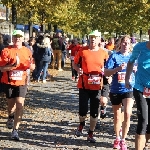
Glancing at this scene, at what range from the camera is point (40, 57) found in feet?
58.5

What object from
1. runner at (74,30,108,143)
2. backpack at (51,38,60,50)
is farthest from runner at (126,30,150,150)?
backpack at (51,38,60,50)

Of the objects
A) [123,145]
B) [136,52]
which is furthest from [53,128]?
[136,52]

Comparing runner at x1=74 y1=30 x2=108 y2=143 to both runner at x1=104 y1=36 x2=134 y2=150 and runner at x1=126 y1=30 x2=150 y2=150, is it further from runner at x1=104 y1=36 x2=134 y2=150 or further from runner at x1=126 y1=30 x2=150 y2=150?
runner at x1=126 y1=30 x2=150 y2=150

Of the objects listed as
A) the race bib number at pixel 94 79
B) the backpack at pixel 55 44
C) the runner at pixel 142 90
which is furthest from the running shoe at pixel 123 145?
the backpack at pixel 55 44

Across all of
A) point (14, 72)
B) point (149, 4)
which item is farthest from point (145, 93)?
point (149, 4)

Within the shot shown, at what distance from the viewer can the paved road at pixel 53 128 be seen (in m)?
7.36

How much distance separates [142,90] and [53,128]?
11.2ft

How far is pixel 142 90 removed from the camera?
581cm

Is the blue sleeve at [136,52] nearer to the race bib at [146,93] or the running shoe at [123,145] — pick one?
the race bib at [146,93]

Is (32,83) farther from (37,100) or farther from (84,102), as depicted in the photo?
(84,102)

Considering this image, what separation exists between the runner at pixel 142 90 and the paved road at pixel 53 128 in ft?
5.43

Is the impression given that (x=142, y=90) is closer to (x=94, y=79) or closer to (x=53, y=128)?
(x=94, y=79)

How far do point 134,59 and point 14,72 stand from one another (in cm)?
256

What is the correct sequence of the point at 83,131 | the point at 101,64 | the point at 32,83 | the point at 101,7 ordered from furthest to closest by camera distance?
the point at 101,7
the point at 32,83
the point at 83,131
the point at 101,64
